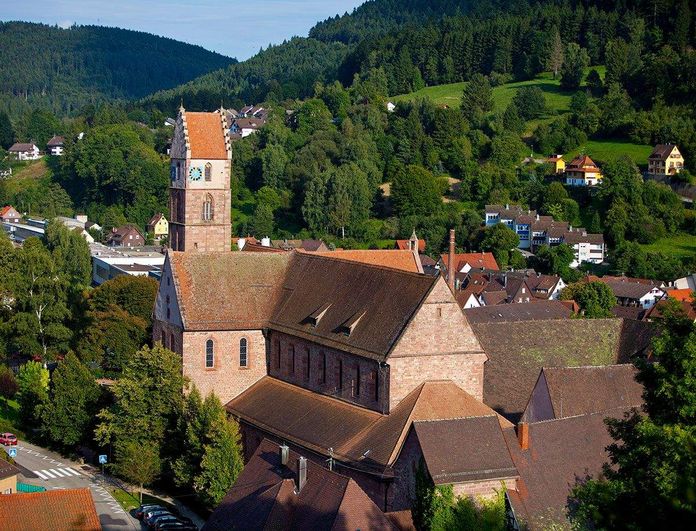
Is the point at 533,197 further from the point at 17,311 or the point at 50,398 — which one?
the point at 50,398

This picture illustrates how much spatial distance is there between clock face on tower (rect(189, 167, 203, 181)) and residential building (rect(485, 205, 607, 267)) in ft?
193

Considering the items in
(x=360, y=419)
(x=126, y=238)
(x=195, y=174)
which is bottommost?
(x=126, y=238)

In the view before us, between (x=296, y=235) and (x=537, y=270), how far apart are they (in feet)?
89.1

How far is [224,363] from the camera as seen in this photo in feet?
163

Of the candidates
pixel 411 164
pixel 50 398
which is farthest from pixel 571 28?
pixel 50 398

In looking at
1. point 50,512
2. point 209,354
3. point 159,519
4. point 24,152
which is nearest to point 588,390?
point 209,354

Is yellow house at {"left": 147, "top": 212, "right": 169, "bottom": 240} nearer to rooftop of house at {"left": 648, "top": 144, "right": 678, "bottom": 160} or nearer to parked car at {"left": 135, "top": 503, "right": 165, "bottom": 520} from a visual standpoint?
rooftop of house at {"left": 648, "top": 144, "right": 678, "bottom": 160}

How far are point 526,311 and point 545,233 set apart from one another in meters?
39.2

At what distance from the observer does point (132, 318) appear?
221ft

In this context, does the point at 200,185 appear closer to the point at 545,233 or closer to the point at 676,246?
the point at 545,233

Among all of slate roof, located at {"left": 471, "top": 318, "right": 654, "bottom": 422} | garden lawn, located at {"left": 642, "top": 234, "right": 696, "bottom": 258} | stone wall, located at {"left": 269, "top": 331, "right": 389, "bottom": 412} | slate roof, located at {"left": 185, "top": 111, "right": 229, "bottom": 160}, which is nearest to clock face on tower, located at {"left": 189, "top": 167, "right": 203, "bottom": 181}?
slate roof, located at {"left": 185, "top": 111, "right": 229, "bottom": 160}

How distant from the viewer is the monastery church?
37.5 meters

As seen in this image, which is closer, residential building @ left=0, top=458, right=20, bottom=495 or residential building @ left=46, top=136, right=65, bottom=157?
residential building @ left=0, top=458, right=20, bottom=495

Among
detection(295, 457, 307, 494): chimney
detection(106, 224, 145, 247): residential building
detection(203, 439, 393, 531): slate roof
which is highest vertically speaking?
detection(295, 457, 307, 494): chimney
